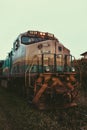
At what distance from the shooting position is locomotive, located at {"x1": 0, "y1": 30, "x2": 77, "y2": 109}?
9750 millimetres

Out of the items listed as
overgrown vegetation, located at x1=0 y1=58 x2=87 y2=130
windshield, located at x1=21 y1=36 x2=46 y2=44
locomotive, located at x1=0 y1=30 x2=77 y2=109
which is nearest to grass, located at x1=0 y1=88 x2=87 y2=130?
overgrown vegetation, located at x1=0 y1=58 x2=87 y2=130

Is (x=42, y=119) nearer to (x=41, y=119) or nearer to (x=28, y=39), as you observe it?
(x=41, y=119)

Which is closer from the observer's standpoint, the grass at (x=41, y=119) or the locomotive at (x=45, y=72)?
the grass at (x=41, y=119)

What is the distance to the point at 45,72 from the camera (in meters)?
10.1

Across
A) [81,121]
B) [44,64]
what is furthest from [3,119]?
[44,64]

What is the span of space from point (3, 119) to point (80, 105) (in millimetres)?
3657

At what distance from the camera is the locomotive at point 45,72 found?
9750 millimetres

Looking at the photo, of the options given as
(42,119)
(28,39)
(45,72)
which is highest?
(28,39)

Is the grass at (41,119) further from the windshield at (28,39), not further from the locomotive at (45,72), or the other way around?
the windshield at (28,39)

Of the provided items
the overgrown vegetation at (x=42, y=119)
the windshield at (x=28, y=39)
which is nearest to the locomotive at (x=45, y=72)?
the windshield at (x=28, y=39)

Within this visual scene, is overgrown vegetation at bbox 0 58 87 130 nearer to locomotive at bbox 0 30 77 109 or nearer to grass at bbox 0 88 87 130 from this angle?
grass at bbox 0 88 87 130

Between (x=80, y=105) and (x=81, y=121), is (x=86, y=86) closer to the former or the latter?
(x=80, y=105)

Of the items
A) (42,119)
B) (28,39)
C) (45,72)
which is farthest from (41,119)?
(28,39)

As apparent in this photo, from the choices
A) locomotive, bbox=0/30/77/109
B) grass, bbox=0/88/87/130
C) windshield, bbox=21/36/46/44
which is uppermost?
windshield, bbox=21/36/46/44
